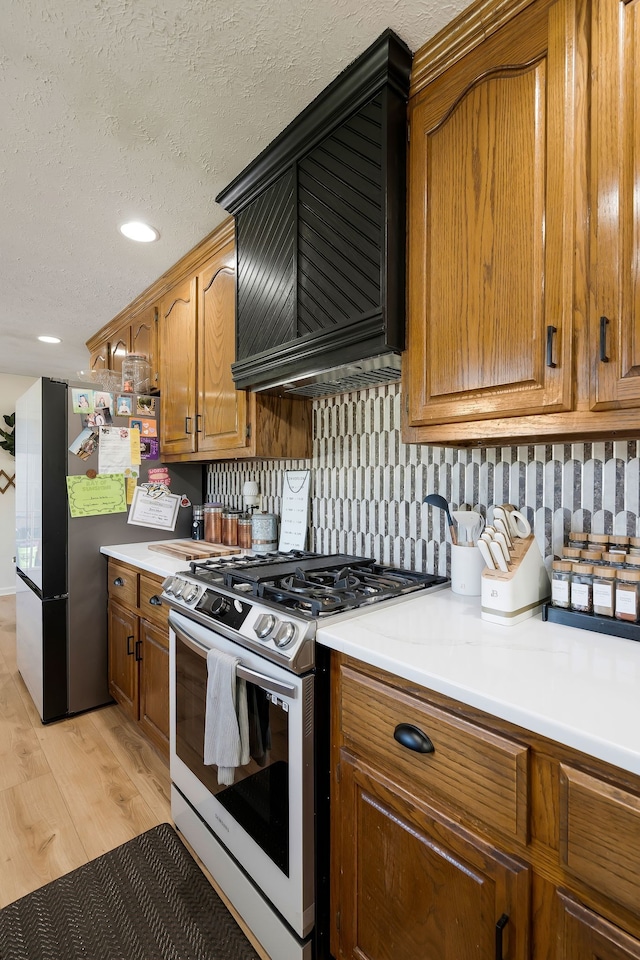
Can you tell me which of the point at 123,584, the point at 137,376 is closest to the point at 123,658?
the point at 123,584

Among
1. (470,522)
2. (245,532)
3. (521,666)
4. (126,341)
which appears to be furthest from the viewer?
(126,341)

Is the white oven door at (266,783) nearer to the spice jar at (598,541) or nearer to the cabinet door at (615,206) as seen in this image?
the spice jar at (598,541)

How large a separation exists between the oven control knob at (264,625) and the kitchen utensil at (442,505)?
2.06ft

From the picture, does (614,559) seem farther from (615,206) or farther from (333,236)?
(333,236)

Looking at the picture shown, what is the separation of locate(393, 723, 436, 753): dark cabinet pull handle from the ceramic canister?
139 centimetres

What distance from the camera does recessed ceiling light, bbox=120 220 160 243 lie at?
6.59 ft

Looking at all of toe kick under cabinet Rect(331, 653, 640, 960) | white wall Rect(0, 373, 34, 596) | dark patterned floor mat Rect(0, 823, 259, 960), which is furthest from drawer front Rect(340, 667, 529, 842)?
white wall Rect(0, 373, 34, 596)

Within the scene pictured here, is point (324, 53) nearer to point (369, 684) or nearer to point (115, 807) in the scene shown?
point (369, 684)

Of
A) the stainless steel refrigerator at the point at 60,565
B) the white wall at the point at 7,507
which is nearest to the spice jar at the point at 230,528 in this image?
the stainless steel refrigerator at the point at 60,565

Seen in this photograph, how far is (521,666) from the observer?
0.87 metres

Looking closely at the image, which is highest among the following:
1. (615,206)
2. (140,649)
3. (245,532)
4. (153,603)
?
(615,206)

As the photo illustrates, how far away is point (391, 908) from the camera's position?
0.97 meters

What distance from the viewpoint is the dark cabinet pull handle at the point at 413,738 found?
34.6 inches

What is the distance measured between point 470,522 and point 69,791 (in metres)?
1.93
